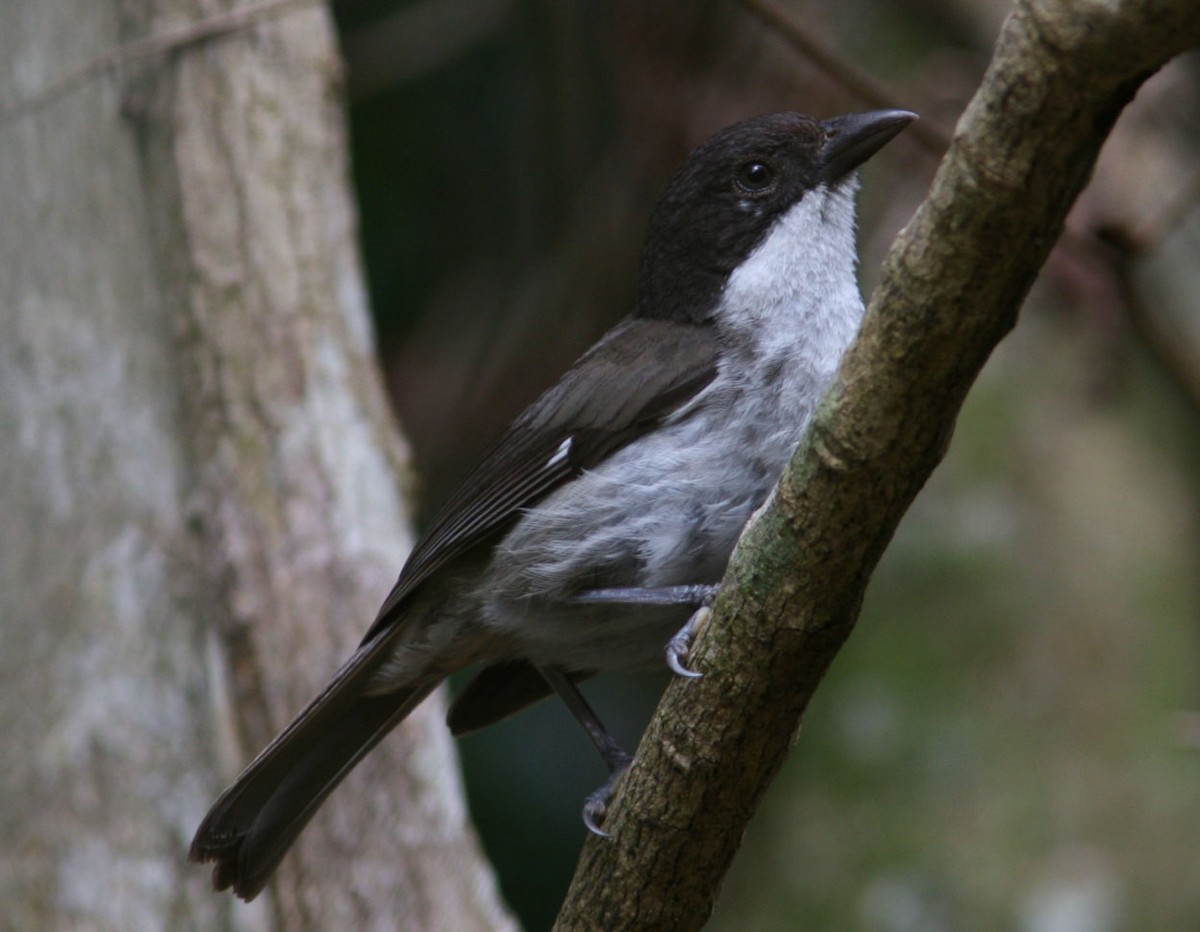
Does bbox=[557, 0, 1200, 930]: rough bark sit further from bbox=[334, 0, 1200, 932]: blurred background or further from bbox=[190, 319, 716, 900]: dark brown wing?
bbox=[334, 0, 1200, 932]: blurred background

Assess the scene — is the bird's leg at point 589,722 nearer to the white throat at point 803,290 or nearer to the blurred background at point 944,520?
the white throat at point 803,290

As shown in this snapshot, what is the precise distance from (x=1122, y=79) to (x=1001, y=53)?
0.16m

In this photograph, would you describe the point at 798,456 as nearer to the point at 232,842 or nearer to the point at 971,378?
the point at 971,378

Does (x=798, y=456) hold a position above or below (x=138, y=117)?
above

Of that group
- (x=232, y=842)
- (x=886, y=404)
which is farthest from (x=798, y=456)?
(x=232, y=842)

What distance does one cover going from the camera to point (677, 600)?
10.2ft

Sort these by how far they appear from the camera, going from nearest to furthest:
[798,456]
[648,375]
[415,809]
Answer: [798,456] < [648,375] < [415,809]

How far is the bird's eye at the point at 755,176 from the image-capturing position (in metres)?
3.75

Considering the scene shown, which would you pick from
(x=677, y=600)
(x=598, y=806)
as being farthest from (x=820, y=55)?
(x=598, y=806)

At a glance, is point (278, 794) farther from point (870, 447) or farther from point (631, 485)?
point (870, 447)

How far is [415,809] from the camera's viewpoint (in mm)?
4207

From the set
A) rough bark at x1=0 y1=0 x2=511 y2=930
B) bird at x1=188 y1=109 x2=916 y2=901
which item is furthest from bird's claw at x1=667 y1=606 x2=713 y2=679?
rough bark at x1=0 y1=0 x2=511 y2=930

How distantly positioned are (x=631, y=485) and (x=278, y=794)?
1200 millimetres

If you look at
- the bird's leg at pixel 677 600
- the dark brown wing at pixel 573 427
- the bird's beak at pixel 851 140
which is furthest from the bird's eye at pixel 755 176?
the bird's leg at pixel 677 600
